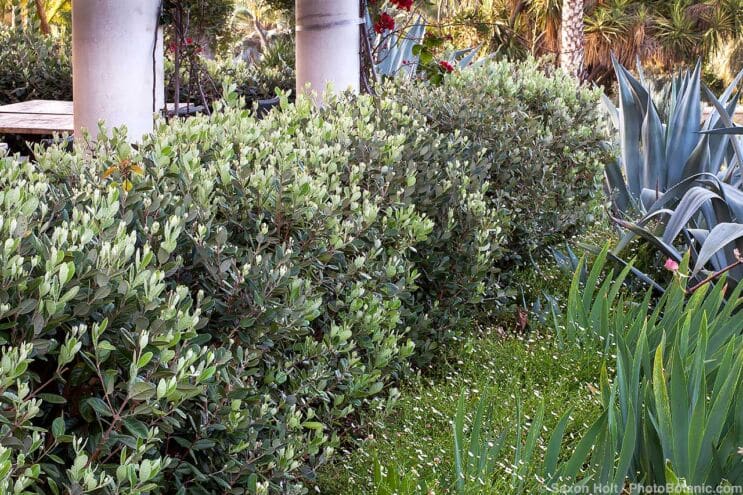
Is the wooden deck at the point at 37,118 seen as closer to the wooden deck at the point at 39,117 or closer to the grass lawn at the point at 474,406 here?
the wooden deck at the point at 39,117

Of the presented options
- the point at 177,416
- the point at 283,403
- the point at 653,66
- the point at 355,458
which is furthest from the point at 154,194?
the point at 653,66

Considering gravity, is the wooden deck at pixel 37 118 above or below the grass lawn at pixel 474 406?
above

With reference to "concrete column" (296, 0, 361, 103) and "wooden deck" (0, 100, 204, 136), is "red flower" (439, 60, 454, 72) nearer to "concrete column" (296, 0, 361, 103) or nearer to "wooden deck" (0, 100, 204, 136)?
"concrete column" (296, 0, 361, 103)

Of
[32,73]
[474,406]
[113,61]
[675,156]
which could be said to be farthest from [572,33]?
[474,406]

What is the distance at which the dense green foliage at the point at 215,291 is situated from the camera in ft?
4.79

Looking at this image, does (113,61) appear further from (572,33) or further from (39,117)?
(572,33)

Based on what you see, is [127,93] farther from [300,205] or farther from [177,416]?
[177,416]

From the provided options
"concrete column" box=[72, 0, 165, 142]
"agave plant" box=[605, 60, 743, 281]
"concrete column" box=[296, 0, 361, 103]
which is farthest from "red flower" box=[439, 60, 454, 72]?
"concrete column" box=[72, 0, 165, 142]

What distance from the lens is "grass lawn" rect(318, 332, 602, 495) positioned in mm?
2402

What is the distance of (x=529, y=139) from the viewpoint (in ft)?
13.9

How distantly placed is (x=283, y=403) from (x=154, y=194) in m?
0.62

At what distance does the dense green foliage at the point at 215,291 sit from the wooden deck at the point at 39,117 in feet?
8.06

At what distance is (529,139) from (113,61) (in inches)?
78.5

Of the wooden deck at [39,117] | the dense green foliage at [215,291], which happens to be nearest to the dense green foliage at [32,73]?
the wooden deck at [39,117]
